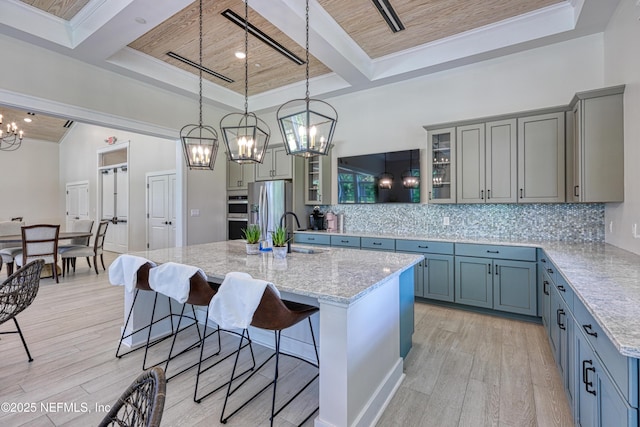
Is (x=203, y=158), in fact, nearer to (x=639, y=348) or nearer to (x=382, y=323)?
(x=382, y=323)

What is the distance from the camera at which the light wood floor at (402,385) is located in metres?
1.84

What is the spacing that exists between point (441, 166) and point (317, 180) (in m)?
1.96

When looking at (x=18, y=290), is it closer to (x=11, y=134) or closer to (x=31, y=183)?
(x=11, y=134)

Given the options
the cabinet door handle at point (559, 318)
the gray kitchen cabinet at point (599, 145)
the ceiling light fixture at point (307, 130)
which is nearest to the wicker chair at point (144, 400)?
the ceiling light fixture at point (307, 130)

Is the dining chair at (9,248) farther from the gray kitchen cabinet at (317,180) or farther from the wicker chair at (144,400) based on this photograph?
the wicker chair at (144,400)

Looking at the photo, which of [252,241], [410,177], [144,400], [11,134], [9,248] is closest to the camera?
[144,400]

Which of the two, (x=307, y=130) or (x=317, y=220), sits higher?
(x=307, y=130)

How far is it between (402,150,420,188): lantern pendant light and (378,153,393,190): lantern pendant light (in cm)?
20

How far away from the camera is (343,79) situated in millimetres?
4504

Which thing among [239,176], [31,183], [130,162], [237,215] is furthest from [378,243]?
[31,183]

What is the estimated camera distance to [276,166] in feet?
17.0

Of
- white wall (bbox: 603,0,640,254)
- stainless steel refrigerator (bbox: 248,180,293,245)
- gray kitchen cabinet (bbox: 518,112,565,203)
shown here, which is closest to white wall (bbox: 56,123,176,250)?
stainless steel refrigerator (bbox: 248,180,293,245)

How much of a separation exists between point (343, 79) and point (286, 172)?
1.70 m

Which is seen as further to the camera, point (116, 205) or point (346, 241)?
point (116, 205)
